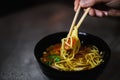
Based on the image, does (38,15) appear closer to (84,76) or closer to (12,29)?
(12,29)

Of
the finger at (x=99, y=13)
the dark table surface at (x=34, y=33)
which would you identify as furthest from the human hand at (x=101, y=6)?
the dark table surface at (x=34, y=33)

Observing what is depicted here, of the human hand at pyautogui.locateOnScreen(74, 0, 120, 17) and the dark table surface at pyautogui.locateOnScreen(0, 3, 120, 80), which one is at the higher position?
the human hand at pyautogui.locateOnScreen(74, 0, 120, 17)

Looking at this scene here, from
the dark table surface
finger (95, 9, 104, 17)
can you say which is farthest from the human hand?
the dark table surface

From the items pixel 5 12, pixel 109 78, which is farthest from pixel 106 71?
pixel 5 12

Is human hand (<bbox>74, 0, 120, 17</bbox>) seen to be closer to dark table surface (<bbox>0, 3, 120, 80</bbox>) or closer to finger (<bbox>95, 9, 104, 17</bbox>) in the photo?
finger (<bbox>95, 9, 104, 17</bbox>)

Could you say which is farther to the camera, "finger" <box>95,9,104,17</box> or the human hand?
"finger" <box>95,9,104,17</box>
